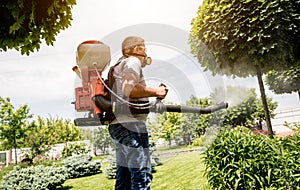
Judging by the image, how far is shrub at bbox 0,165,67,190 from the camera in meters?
5.36

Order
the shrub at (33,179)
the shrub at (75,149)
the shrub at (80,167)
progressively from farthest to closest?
the shrub at (75,149) → the shrub at (80,167) → the shrub at (33,179)

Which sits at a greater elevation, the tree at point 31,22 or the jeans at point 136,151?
the tree at point 31,22

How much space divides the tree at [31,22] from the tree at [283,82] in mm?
10170

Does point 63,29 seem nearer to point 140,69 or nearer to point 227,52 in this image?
point 140,69

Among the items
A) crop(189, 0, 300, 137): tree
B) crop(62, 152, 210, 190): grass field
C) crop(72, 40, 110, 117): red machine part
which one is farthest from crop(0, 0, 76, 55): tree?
crop(189, 0, 300, 137): tree

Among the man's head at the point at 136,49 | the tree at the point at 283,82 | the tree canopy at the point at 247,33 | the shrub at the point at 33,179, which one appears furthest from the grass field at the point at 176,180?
the tree at the point at 283,82

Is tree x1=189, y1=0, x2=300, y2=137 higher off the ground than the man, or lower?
higher

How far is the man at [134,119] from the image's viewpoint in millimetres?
1446

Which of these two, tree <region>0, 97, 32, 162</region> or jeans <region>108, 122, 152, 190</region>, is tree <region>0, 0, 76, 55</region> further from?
tree <region>0, 97, 32, 162</region>

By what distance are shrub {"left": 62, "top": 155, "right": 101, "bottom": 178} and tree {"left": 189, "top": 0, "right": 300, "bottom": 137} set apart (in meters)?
4.68

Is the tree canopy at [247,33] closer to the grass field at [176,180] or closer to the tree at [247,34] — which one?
the tree at [247,34]

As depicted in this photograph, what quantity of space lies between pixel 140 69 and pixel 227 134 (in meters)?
1.66

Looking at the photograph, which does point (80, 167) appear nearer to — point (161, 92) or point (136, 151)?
point (136, 151)

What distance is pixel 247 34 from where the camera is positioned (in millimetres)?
4176
